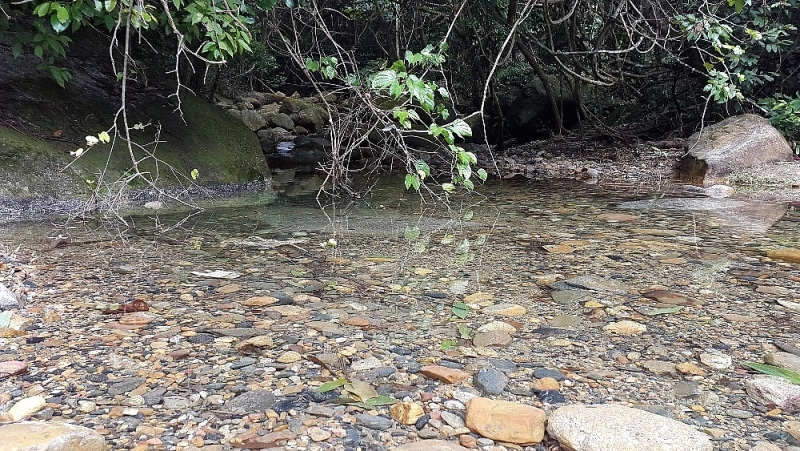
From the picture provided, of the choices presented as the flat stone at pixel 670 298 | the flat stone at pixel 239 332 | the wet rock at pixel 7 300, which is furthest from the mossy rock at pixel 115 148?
the flat stone at pixel 670 298

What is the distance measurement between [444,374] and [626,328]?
67 cm

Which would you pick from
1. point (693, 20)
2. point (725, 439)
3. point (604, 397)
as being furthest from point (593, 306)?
point (693, 20)

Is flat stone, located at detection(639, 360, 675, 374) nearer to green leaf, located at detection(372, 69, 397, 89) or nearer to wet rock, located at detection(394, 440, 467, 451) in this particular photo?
wet rock, located at detection(394, 440, 467, 451)

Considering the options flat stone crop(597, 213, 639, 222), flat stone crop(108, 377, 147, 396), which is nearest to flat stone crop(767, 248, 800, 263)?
flat stone crop(597, 213, 639, 222)

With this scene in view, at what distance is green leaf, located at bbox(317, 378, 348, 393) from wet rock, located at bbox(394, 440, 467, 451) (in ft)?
0.96

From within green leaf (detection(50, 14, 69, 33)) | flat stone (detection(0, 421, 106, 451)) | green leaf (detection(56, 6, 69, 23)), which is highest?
green leaf (detection(56, 6, 69, 23))

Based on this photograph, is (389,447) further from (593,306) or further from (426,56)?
(426,56)

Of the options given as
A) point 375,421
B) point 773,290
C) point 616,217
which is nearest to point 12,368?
point 375,421

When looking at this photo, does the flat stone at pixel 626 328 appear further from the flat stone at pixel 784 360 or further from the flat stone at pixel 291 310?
the flat stone at pixel 291 310

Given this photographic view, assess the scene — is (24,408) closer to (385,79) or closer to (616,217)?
(385,79)

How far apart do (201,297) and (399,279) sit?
770 millimetres

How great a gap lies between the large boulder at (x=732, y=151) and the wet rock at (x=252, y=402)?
509 cm

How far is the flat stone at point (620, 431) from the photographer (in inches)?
44.0

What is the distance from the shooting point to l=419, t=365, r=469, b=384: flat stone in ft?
4.78
